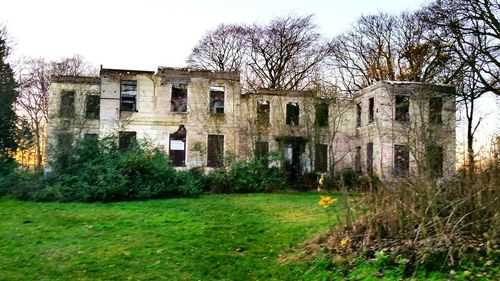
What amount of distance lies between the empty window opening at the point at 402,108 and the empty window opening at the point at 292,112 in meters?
5.98

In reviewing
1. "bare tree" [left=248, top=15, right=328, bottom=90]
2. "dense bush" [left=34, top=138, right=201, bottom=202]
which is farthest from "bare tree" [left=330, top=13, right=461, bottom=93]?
"dense bush" [left=34, top=138, right=201, bottom=202]

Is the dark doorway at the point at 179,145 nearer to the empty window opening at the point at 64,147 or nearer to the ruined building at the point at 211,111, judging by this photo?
the ruined building at the point at 211,111

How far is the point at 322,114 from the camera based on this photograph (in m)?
27.5

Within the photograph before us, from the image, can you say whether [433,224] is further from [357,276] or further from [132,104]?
[132,104]

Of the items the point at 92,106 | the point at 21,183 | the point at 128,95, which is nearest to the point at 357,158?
the point at 128,95

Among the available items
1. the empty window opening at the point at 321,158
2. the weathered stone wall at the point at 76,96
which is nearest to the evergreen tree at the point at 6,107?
the weathered stone wall at the point at 76,96

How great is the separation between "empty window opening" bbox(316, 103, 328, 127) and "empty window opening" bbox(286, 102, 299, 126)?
3.12 meters

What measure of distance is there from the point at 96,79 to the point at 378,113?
672 inches

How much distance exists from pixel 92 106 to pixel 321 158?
552 inches

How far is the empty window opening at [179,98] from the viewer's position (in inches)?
1182

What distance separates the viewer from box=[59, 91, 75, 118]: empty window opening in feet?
83.9

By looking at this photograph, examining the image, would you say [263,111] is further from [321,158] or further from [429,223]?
[429,223]

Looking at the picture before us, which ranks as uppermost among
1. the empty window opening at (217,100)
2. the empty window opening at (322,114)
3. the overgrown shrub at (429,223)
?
the empty window opening at (217,100)

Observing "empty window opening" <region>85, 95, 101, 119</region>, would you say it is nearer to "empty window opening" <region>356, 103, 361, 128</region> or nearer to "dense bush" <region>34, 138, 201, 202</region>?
"dense bush" <region>34, 138, 201, 202</region>
